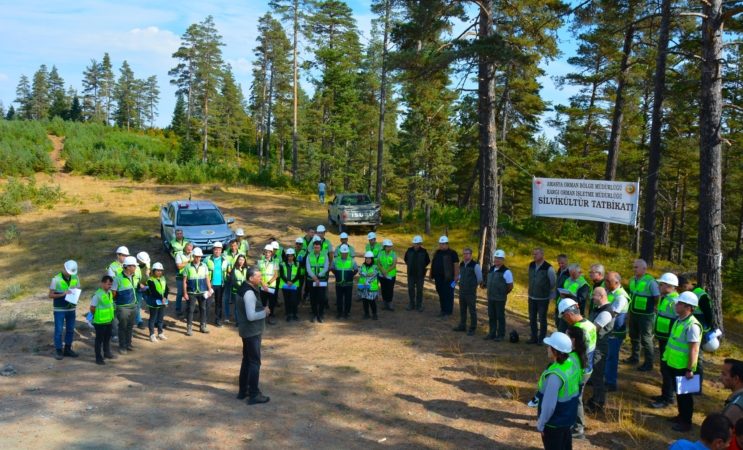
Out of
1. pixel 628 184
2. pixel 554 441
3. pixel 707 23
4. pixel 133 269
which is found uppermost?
pixel 707 23

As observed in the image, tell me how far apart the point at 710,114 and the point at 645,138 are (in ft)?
84.1

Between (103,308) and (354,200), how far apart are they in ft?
43.3

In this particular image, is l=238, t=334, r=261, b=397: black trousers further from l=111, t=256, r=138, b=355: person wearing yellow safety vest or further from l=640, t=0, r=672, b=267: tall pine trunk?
l=640, t=0, r=672, b=267: tall pine trunk

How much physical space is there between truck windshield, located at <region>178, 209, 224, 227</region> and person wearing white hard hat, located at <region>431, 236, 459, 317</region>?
7.09 meters

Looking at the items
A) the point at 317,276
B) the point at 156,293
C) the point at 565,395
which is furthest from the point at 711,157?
the point at 156,293

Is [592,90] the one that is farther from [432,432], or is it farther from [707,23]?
[432,432]

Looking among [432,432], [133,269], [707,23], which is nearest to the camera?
[432,432]

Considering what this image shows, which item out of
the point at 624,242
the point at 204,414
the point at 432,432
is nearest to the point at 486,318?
the point at 432,432

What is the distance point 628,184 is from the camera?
1096 centimetres

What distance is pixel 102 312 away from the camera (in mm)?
8664

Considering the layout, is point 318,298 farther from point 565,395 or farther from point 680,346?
point 565,395

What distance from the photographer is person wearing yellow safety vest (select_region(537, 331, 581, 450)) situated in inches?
182

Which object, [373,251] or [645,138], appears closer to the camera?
[373,251]

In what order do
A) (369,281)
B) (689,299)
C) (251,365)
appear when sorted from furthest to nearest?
(369,281) < (251,365) < (689,299)
